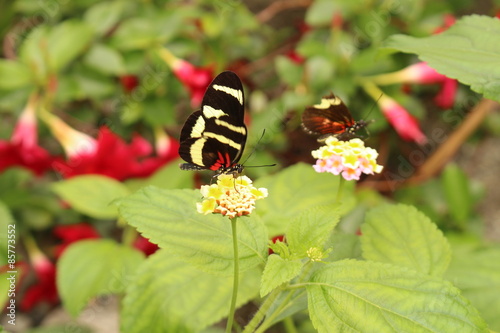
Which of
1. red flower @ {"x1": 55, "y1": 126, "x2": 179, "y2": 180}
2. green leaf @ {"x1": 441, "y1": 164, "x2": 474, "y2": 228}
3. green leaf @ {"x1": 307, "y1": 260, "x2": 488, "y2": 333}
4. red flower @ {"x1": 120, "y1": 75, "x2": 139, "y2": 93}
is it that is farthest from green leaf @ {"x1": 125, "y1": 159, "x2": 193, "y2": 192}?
green leaf @ {"x1": 441, "y1": 164, "x2": 474, "y2": 228}

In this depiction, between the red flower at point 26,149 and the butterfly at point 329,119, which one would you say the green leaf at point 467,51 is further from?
the red flower at point 26,149

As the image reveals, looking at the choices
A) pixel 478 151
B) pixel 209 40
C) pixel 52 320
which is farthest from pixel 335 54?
pixel 52 320

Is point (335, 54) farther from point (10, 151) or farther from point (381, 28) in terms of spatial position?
point (10, 151)

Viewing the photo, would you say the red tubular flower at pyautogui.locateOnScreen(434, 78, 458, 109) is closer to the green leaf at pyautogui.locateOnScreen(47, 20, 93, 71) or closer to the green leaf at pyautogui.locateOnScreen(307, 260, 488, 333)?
the green leaf at pyautogui.locateOnScreen(47, 20, 93, 71)

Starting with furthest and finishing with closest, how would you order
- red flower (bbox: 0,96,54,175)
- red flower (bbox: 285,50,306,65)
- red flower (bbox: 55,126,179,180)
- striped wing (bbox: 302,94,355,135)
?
red flower (bbox: 285,50,306,65) → red flower (bbox: 0,96,54,175) → red flower (bbox: 55,126,179,180) → striped wing (bbox: 302,94,355,135)

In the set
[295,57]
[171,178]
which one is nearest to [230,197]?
[171,178]

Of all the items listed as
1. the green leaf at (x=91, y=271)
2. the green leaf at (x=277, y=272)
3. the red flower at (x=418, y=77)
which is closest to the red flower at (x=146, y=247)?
the green leaf at (x=91, y=271)

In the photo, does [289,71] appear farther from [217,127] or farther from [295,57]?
[217,127]
